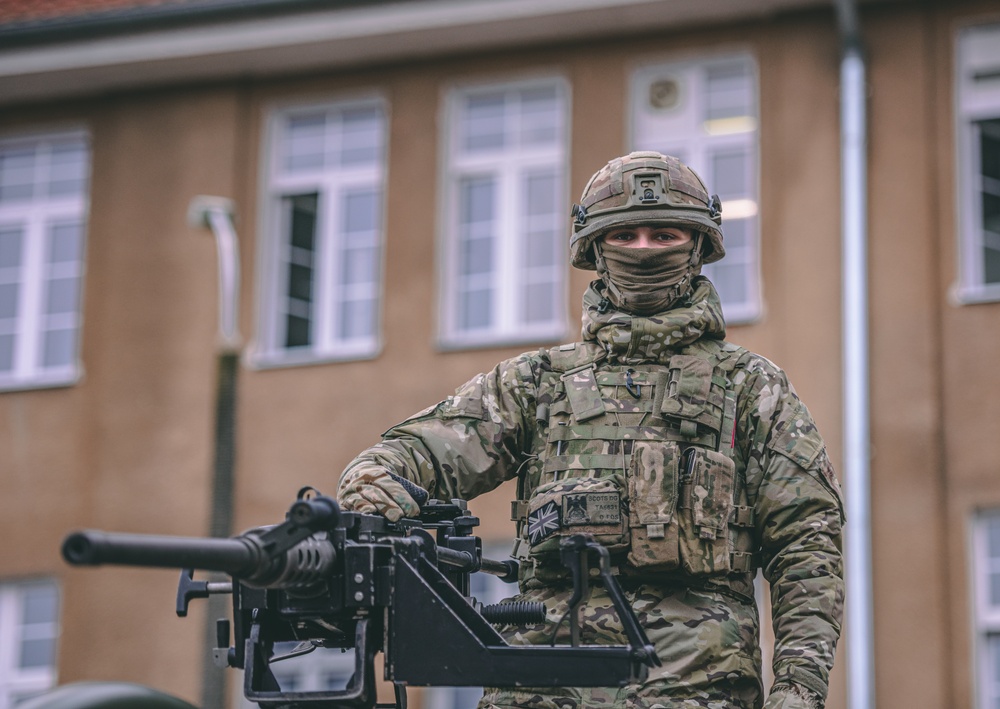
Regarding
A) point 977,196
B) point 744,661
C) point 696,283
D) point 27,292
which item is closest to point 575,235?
point 696,283

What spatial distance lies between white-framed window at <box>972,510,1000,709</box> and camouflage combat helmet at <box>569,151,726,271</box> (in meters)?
10.6

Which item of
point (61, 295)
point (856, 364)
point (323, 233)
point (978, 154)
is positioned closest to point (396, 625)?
point (856, 364)

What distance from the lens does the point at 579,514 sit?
669 centimetres

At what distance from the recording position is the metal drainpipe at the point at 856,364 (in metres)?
16.5

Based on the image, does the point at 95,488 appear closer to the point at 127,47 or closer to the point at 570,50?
the point at 127,47

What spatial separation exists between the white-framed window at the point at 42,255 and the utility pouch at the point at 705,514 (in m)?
14.5

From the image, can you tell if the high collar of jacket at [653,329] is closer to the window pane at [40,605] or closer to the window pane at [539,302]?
the window pane at [539,302]

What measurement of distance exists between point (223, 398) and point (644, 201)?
496 inches

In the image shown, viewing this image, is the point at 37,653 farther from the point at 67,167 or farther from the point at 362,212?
the point at 362,212

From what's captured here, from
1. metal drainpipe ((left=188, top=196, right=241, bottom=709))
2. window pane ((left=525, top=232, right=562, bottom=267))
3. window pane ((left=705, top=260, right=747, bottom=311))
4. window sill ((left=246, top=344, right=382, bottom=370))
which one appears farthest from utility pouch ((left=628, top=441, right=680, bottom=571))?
window sill ((left=246, top=344, right=382, bottom=370))

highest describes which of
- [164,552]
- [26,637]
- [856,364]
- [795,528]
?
[856,364]

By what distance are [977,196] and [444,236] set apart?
4.79m

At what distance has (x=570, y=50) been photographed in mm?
19219

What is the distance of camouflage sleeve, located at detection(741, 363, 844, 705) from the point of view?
21.6 ft
